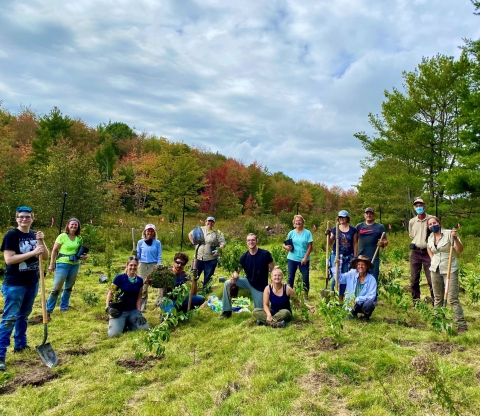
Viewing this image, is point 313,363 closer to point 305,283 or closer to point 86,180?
point 305,283

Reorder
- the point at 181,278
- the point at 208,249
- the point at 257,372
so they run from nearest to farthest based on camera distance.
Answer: the point at 257,372, the point at 181,278, the point at 208,249

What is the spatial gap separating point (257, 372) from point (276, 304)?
151cm

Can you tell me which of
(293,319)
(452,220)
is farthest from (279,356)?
(452,220)

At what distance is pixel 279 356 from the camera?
354 centimetres

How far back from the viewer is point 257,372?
3.27 metres

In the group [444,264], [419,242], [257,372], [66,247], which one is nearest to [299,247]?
[419,242]

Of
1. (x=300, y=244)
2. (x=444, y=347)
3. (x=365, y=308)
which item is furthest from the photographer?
(x=300, y=244)

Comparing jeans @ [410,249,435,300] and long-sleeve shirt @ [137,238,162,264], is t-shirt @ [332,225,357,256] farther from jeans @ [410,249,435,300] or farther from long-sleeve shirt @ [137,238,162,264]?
long-sleeve shirt @ [137,238,162,264]

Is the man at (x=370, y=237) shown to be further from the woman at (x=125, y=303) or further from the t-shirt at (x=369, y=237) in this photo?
the woman at (x=125, y=303)

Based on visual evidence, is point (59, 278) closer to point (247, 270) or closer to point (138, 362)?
point (138, 362)

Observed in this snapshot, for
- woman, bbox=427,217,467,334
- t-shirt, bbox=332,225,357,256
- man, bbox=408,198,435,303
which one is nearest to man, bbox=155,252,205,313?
t-shirt, bbox=332,225,357,256

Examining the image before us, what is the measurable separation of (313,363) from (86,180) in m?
12.6

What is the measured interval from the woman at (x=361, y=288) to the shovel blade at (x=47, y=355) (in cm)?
348

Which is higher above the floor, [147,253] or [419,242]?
[419,242]
